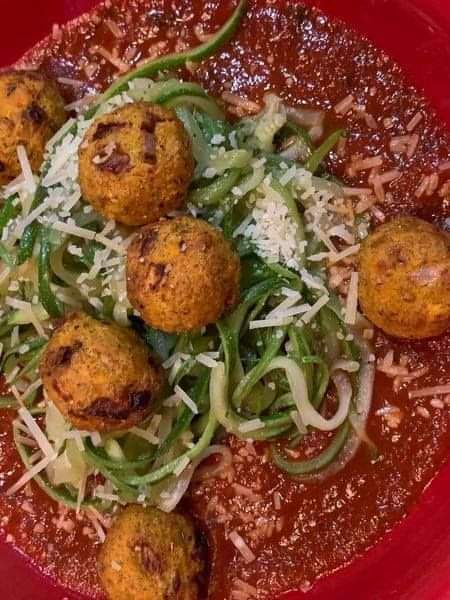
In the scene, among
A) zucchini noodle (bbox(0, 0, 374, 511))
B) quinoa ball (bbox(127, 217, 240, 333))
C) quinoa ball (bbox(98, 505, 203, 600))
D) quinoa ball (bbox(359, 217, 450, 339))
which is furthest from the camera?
zucchini noodle (bbox(0, 0, 374, 511))

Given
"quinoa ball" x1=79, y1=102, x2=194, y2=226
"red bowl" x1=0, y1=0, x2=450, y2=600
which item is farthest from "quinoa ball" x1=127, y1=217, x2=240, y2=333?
"red bowl" x1=0, y1=0, x2=450, y2=600

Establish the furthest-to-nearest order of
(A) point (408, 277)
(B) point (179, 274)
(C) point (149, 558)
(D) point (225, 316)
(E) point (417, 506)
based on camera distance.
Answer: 1. (E) point (417, 506)
2. (D) point (225, 316)
3. (C) point (149, 558)
4. (A) point (408, 277)
5. (B) point (179, 274)

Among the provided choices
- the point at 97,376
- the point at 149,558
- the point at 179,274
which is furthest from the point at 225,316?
the point at 149,558

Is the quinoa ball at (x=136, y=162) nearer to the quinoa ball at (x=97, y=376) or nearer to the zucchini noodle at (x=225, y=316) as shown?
the zucchini noodle at (x=225, y=316)

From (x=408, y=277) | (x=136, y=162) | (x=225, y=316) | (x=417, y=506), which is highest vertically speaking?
(x=136, y=162)

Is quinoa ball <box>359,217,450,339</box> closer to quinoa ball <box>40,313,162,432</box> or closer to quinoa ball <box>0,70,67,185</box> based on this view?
quinoa ball <box>40,313,162,432</box>

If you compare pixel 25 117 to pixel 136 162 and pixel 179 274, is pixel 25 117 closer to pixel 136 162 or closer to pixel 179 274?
pixel 136 162
